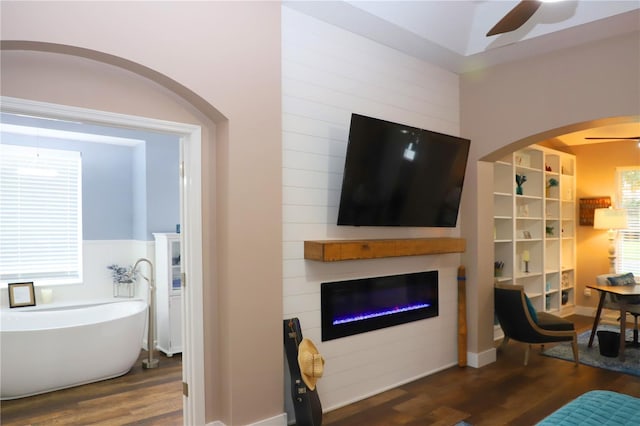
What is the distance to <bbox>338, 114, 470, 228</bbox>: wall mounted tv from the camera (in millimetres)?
3383

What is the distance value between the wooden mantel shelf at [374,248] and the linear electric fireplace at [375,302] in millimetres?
308

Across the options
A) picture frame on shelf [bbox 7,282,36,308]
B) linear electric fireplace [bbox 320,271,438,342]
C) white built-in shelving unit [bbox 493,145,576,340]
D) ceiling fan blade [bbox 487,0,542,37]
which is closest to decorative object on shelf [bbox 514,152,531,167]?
white built-in shelving unit [bbox 493,145,576,340]

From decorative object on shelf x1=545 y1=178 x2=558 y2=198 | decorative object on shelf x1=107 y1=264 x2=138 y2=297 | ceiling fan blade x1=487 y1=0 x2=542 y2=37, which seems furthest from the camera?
decorative object on shelf x1=545 y1=178 x2=558 y2=198

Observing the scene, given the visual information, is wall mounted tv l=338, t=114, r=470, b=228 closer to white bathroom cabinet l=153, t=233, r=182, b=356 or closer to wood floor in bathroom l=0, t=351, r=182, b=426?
wood floor in bathroom l=0, t=351, r=182, b=426

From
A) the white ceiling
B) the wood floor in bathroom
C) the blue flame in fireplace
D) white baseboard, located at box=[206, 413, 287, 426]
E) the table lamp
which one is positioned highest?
the white ceiling

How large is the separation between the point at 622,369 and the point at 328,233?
11.1ft

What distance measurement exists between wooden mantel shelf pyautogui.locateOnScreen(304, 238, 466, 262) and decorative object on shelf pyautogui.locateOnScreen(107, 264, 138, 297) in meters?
3.12

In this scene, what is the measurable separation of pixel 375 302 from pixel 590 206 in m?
5.00

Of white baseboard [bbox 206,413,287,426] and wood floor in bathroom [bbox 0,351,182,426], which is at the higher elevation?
white baseboard [bbox 206,413,287,426]

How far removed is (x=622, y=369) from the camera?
4.42 m

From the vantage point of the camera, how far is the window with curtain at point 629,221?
21.6ft

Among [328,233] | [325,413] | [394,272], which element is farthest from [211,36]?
[325,413]

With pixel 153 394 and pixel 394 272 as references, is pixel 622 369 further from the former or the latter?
pixel 153 394

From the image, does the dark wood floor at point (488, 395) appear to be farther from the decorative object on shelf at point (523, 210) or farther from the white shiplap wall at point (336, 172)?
the decorative object on shelf at point (523, 210)
